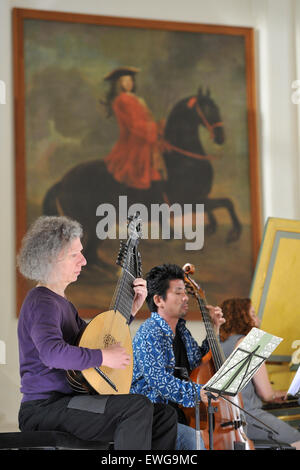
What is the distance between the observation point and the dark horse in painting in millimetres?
6855

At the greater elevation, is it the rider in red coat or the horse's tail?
the rider in red coat

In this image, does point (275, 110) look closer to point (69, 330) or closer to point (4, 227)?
point (4, 227)

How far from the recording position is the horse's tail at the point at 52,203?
677 cm

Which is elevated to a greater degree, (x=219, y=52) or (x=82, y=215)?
(x=219, y=52)

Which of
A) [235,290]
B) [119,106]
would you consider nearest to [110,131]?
[119,106]

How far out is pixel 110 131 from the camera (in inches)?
278

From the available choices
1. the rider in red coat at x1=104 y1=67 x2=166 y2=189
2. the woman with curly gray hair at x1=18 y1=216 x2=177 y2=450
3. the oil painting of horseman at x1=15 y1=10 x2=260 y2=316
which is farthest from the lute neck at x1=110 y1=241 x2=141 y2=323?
the rider in red coat at x1=104 y1=67 x2=166 y2=189

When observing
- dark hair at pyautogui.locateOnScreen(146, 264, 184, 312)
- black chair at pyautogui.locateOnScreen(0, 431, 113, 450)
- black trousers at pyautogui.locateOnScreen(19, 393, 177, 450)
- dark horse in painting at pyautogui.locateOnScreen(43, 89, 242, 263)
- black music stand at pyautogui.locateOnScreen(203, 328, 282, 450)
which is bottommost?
black chair at pyautogui.locateOnScreen(0, 431, 113, 450)

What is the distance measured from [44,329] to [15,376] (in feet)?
10.4

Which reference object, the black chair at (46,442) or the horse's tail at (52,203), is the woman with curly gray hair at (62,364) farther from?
the horse's tail at (52,203)

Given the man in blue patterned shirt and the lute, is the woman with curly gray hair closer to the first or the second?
the lute

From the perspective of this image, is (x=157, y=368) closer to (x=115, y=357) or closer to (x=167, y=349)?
(x=167, y=349)

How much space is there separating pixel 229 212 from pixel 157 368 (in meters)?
3.28
